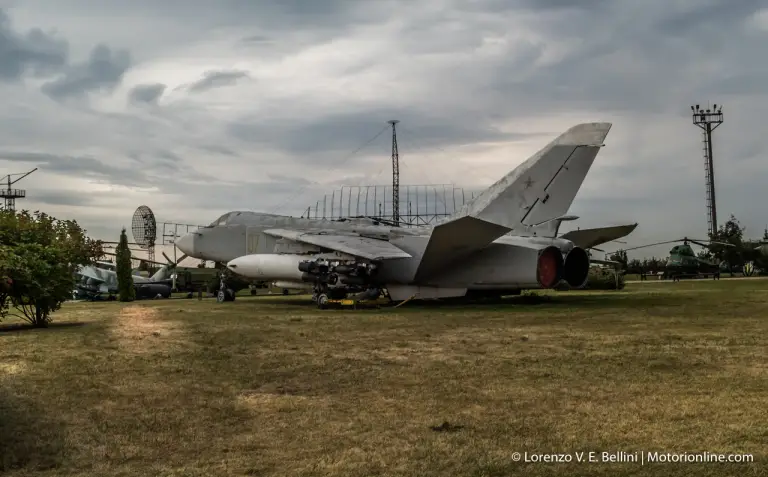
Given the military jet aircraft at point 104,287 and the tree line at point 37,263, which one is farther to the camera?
the military jet aircraft at point 104,287

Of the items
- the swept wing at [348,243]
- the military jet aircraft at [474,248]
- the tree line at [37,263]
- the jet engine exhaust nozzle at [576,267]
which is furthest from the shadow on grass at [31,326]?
the jet engine exhaust nozzle at [576,267]

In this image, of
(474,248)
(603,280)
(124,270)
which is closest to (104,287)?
(124,270)

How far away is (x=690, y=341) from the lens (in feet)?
31.1

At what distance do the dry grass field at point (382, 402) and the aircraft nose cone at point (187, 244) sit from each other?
50.6ft

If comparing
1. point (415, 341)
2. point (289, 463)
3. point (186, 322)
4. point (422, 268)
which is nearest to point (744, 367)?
point (415, 341)

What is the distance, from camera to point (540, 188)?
778 inches

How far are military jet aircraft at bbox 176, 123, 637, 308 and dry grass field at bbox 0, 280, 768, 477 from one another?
25.7 feet

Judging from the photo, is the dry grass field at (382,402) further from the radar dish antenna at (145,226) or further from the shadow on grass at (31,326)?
the radar dish antenna at (145,226)

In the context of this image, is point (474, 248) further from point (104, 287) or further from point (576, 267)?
point (104, 287)

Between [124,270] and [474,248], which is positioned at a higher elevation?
[474,248]

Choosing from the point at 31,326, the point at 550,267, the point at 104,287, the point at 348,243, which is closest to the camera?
the point at 31,326

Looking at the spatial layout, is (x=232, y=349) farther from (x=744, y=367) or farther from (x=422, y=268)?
(x=422, y=268)

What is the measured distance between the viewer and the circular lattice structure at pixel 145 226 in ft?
135

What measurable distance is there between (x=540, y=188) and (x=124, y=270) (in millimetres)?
19968
